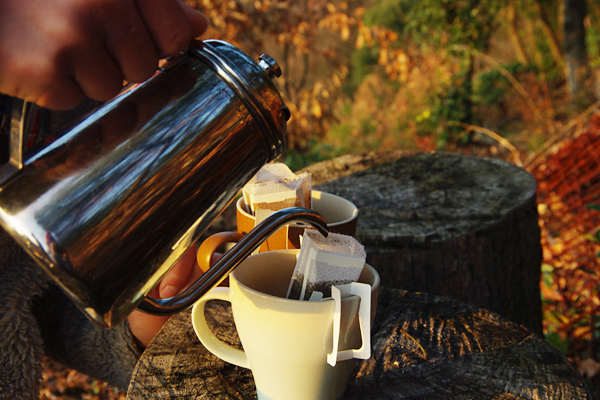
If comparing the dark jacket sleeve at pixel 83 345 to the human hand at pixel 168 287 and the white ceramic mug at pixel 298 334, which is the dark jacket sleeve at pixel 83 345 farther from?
the white ceramic mug at pixel 298 334

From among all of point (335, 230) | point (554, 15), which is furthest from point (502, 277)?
point (554, 15)

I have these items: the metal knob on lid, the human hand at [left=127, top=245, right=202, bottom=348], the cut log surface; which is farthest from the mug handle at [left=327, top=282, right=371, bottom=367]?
the human hand at [left=127, top=245, right=202, bottom=348]

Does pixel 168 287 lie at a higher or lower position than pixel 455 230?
higher

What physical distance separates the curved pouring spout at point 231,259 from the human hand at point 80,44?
7.9 inches

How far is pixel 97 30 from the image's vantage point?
423 millimetres

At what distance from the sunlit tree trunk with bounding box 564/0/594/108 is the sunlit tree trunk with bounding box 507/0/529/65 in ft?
4.49

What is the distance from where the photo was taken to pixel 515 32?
5.55 meters

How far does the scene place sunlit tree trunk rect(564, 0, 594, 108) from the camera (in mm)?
3912

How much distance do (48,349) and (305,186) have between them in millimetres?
646

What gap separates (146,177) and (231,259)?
123 millimetres

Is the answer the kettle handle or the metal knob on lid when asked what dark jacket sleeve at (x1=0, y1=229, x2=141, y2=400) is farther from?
the metal knob on lid

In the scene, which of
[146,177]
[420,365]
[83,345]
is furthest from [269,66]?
[83,345]

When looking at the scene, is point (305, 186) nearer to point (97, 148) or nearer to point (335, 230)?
point (335, 230)

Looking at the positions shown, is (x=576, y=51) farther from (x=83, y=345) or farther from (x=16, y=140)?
(x=16, y=140)
